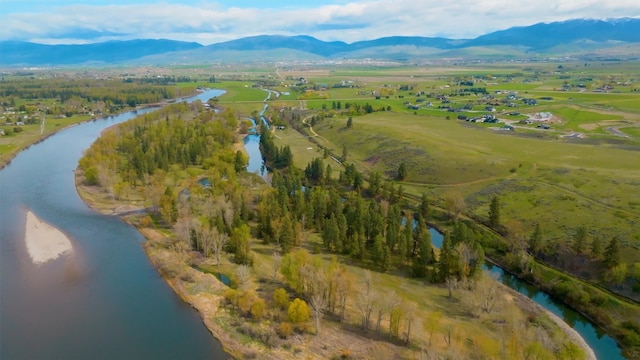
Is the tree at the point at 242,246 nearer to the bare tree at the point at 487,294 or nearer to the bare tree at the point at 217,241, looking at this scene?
the bare tree at the point at 217,241

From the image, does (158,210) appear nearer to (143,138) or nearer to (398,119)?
(143,138)

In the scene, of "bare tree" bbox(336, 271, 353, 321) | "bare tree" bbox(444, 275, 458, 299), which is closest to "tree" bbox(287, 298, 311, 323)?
"bare tree" bbox(336, 271, 353, 321)

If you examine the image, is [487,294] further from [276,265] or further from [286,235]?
[286,235]

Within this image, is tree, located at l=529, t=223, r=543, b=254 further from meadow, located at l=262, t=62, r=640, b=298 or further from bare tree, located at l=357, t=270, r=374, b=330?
bare tree, located at l=357, t=270, r=374, b=330

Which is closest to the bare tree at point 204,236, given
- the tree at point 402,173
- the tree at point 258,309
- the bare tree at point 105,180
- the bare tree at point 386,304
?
the tree at point 258,309

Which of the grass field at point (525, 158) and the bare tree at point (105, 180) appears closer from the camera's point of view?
the grass field at point (525, 158)

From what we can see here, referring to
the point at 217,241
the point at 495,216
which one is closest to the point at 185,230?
the point at 217,241

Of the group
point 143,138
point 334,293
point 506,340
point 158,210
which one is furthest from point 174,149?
point 506,340
